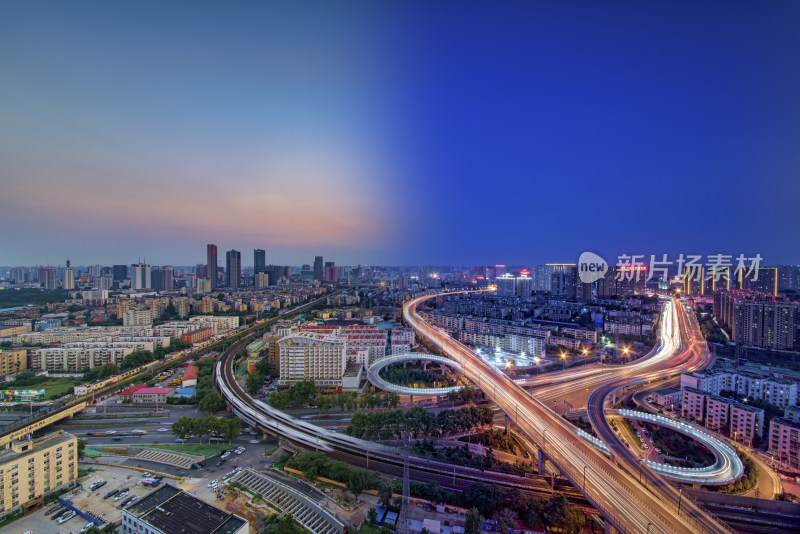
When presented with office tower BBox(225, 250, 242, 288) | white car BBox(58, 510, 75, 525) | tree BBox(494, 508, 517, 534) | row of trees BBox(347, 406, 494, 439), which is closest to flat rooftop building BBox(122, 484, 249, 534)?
white car BBox(58, 510, 75, 525)

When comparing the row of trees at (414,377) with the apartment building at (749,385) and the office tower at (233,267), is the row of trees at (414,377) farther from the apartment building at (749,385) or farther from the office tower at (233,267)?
the office tower at (233,267)

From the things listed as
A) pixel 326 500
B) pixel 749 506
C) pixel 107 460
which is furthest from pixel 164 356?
pixel 749 506

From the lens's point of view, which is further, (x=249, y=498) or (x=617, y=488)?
(x=249, y=498)

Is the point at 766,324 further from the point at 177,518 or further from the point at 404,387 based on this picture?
the point at 177,518

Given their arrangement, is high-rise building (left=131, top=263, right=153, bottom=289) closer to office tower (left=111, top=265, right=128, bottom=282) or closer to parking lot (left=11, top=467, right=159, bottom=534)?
office tower (left=111, top=265, right=128, bottom=282)

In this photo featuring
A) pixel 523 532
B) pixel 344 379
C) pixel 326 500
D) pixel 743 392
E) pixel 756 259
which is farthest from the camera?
pixel 756 259

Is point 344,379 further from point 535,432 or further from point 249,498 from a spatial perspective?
point 535,432
